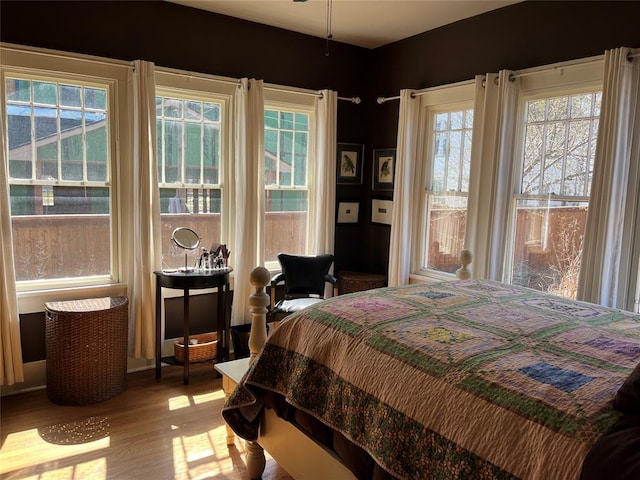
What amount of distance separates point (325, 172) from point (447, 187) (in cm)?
111

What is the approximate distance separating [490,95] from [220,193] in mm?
2297

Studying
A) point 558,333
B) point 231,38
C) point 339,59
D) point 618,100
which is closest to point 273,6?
point 231,38

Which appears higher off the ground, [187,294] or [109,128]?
[109,128]

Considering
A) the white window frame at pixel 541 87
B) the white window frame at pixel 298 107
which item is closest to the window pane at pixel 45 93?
the white window frame at pixel 298 107

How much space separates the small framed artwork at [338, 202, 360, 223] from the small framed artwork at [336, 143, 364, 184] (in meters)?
0.22

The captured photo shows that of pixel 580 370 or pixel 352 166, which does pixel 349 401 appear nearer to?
pixel 580 370

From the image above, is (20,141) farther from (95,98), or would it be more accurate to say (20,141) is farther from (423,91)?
(423,91)

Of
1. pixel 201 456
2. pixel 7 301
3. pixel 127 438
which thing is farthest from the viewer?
pixel 7 301

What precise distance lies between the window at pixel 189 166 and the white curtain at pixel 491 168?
Answer: 2097 millimetres

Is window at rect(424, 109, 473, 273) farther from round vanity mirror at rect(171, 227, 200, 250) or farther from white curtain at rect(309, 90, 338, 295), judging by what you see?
round vanity mirror at rect(171, 227, 200, 250)

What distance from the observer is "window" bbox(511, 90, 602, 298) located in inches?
128

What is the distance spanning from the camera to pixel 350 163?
4855mm

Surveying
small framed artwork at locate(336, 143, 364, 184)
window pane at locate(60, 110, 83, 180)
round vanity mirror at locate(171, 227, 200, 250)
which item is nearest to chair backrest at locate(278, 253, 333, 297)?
round vanity mirror at locate(171, 227, 200, 250)

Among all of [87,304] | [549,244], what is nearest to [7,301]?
[87,304]
